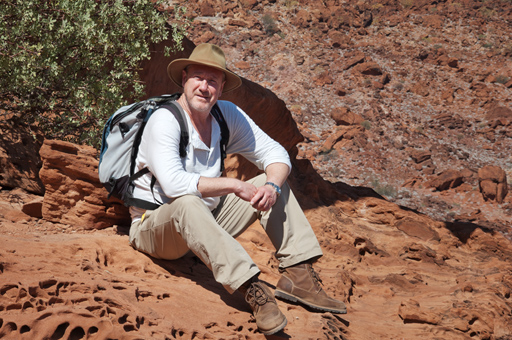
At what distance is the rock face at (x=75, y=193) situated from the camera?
4.84 m

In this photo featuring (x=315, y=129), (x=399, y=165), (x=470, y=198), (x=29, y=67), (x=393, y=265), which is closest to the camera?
(x=29, y=67)

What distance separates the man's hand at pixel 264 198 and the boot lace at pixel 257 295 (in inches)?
21.6

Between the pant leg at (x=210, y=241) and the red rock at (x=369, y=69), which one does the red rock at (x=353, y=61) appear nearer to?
the red rock at (x=369, y=69)

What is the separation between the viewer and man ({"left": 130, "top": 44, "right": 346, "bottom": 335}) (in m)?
3.01

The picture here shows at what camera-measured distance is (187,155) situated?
3420mm

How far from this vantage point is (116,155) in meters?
3.58

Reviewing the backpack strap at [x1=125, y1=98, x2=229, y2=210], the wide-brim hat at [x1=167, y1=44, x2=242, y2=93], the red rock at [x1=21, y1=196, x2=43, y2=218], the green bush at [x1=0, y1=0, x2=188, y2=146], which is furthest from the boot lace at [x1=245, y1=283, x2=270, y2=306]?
the green bush at [x1=0, y1=0, x2=188, y2=146]

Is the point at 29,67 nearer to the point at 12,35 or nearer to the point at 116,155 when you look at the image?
the point at 12,35

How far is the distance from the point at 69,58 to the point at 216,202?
3.24 meters

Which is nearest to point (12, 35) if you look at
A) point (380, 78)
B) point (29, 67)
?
point (29, 67)

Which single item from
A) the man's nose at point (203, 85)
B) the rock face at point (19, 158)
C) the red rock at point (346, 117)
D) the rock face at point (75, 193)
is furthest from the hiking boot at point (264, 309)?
the red rock at point (346, 117)

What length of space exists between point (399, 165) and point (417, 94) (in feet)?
18.5

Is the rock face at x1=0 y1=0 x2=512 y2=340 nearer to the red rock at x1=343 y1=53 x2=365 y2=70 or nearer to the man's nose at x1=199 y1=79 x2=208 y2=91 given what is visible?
the red rock at x1=343 y1=53 x2=365 y2=70

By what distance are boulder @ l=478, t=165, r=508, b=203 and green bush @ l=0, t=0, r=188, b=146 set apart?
14.1 m
